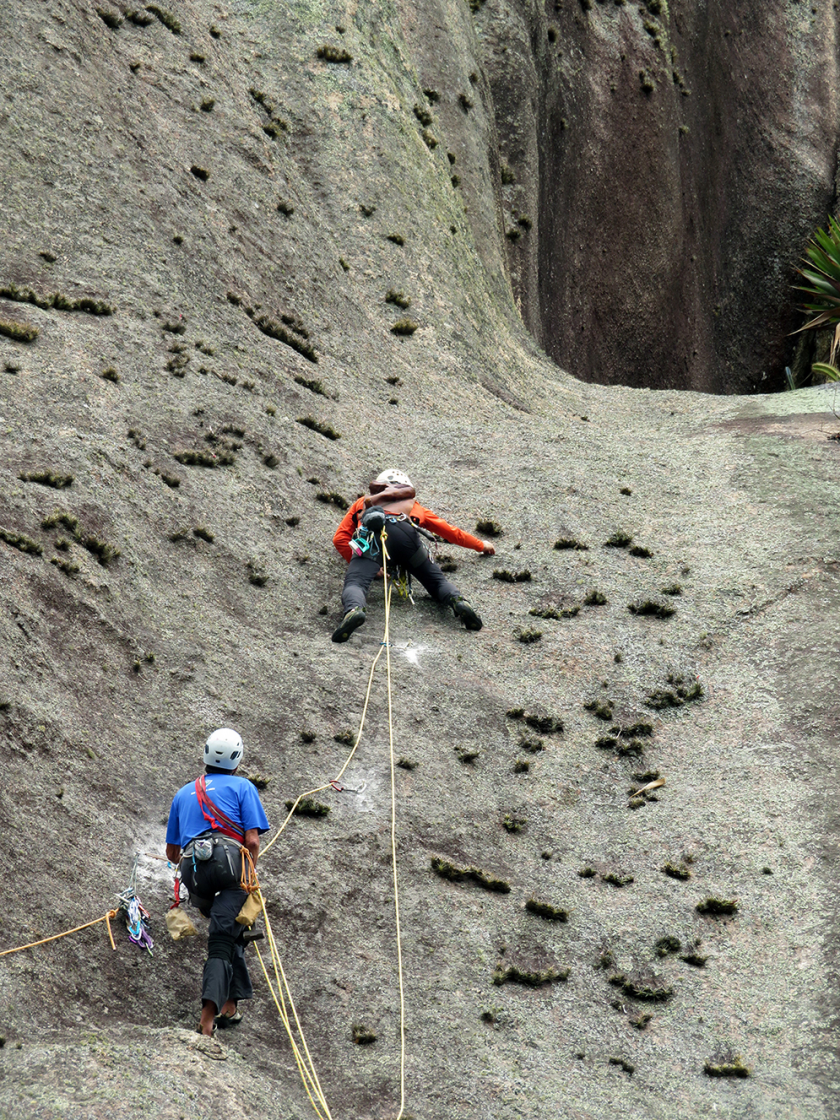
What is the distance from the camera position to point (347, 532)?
15312mm

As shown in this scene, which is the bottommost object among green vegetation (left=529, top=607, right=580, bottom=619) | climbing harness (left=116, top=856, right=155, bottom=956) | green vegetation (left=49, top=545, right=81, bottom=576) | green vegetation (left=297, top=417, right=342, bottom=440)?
climbing harness (left=116, top=856, right=155, bottom=956)

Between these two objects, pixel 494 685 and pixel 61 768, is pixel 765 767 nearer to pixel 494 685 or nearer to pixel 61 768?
pixel 494 685

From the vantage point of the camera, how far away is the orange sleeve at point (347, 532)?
1523cm

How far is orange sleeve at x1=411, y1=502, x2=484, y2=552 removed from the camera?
15586 millimetres

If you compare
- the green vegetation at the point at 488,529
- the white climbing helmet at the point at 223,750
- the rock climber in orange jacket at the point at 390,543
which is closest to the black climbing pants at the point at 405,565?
the rock climber in orange jacket at the point at 390,543

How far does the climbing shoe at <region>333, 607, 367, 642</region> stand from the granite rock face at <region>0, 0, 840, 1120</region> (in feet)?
1.64

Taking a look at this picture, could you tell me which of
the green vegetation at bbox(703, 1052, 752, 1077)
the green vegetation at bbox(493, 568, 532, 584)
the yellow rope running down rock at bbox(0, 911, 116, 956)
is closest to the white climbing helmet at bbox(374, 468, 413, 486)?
the green vegetation at bbox(493, 568, 532, 584)

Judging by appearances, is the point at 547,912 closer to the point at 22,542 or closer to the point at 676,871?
the point at 676,871

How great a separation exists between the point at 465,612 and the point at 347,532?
1.86 metres

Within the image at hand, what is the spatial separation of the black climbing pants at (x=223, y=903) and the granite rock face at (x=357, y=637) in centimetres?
40

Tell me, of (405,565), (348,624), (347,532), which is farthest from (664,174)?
(348,624)

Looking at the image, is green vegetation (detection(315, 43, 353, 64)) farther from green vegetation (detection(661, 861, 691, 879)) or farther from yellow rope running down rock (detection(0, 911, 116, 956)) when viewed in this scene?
yellow rope running down rock (detection(0, 911, 116, 956))

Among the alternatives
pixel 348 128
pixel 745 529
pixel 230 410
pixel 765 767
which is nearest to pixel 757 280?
pixel 348 128

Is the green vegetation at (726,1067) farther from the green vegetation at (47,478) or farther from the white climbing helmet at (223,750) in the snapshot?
the green vegetation at (47,478)
